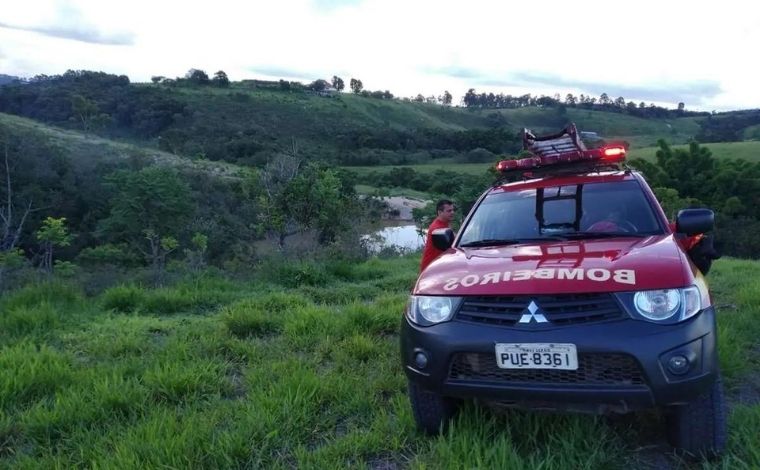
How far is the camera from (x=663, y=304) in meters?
2.86

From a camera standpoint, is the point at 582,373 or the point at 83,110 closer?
the point at 582,373

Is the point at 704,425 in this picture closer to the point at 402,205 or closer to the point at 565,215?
the point at 565,215

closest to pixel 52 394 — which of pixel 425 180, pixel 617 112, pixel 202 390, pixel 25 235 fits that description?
pixel 202 390

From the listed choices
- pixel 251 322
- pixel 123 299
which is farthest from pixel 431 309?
pixel 123 299

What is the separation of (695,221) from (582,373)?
1603 mm

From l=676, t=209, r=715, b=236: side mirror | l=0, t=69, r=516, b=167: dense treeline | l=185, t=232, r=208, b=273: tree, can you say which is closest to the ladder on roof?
l=676, t=209, r=715, b=236: side mirror

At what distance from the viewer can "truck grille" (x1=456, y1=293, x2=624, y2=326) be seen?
9.34ft

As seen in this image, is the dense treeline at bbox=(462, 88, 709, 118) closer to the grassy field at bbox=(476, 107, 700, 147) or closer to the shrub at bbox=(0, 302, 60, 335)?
the grassy field at bbox=(476, 107, 700, 147)

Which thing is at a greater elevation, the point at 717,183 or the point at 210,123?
the point at 210,123

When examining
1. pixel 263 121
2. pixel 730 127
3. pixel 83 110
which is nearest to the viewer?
pixel 83 110

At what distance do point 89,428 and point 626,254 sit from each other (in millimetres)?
3152

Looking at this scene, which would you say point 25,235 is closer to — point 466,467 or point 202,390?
point 202,390

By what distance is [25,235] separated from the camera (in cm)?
2878

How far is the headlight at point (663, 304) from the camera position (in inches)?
111
